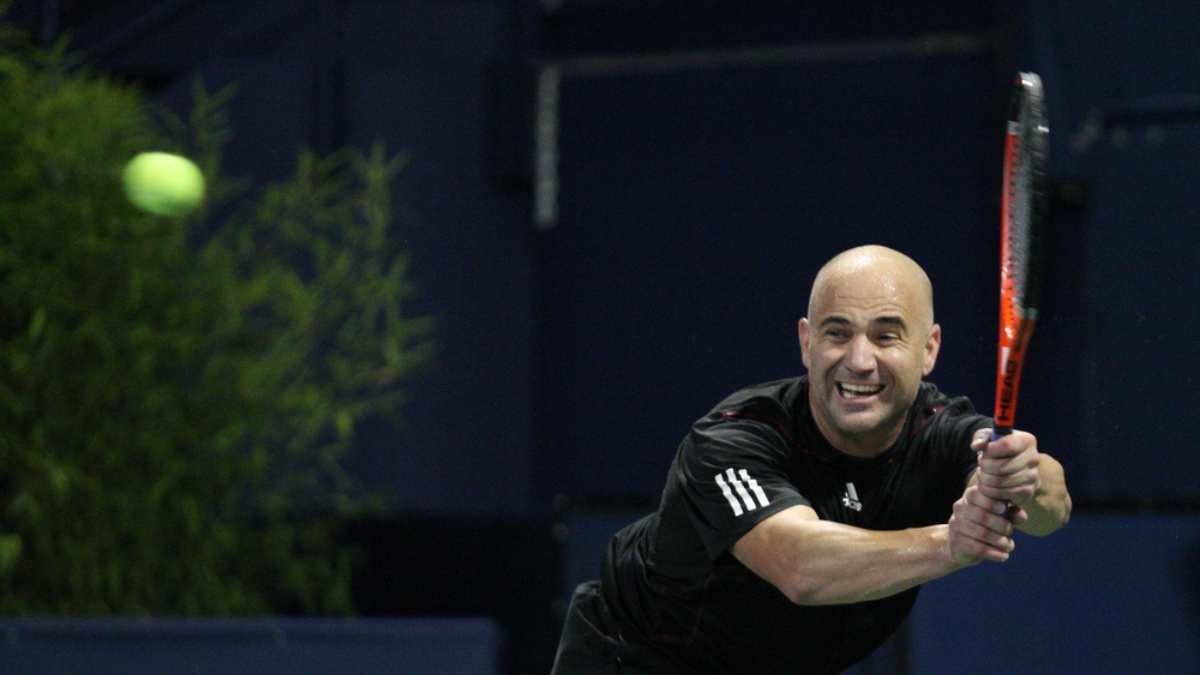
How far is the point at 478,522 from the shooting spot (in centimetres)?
483

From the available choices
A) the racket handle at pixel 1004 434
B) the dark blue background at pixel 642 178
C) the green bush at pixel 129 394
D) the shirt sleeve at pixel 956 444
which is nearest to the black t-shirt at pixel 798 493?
the shirt sleeve at pixel 956 444

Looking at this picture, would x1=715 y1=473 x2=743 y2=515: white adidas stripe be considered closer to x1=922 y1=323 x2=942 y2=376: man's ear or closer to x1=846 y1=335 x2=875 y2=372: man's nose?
x1=846 y1=335 x2=875 y2=372: man's nose

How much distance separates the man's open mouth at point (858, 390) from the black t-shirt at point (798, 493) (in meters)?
0.12

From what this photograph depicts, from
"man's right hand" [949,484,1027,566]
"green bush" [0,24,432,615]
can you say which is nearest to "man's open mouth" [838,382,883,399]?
"man's right hand" [949,484,1027,566]

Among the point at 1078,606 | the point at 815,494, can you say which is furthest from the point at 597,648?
the point at 1078,606

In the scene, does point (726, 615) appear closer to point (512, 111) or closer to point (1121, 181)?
point (1121, 181)

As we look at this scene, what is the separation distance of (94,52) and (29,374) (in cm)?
172

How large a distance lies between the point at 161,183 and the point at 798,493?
329cm

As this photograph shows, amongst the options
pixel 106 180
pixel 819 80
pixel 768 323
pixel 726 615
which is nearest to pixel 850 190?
pixel 819 80

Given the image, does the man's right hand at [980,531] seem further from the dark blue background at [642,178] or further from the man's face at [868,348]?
the dark blue background at [642,178]

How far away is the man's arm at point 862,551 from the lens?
2.15m

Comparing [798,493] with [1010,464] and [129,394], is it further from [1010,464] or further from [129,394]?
[129,394]

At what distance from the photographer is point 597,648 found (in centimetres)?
288

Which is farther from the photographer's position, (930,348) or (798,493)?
(930,348)
